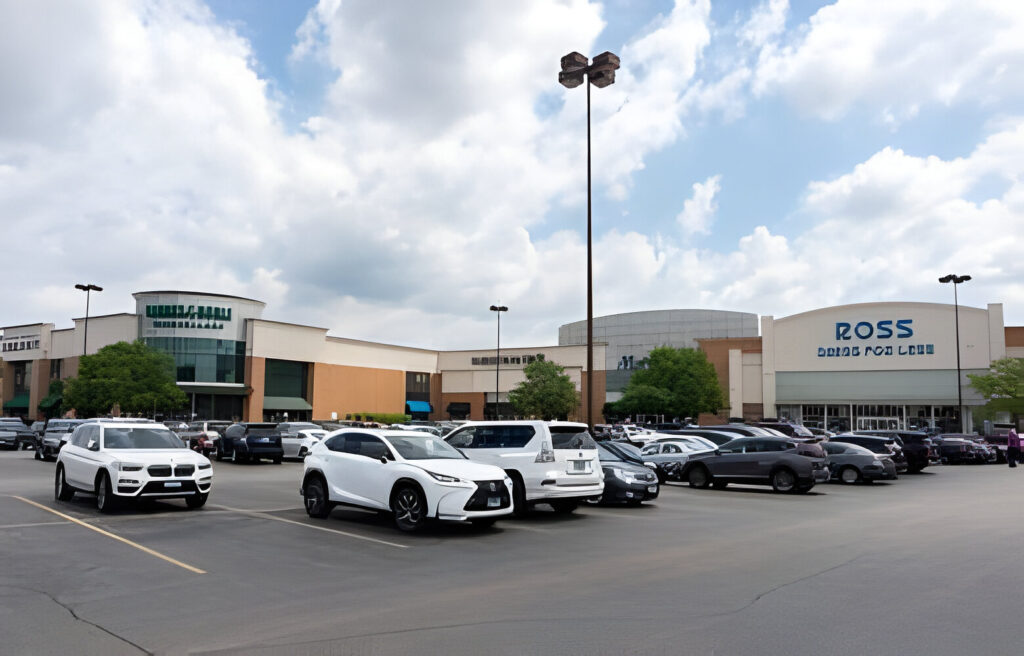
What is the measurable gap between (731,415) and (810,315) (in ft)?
39.6

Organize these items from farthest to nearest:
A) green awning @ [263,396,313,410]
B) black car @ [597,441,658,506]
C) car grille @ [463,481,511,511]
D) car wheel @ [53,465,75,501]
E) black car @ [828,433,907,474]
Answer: green awning @ [263,396,313,410] → black car @ [828,433,907,474] → black car @ [597,441,658,506] → car wheel @ [53,465,75,501] → car grille @ [463,481,511,511]

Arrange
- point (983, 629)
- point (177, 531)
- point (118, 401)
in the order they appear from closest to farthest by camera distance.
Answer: point (983, 629) → point (177, 531) → point (118, 401)

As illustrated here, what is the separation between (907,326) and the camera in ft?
226

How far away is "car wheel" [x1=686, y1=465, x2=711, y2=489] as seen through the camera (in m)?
22.2

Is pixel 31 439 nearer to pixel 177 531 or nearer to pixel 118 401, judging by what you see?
pixel 118 401

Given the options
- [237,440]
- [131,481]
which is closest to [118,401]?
[237,440]

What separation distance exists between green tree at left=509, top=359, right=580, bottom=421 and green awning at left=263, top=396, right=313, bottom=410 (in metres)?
20.6

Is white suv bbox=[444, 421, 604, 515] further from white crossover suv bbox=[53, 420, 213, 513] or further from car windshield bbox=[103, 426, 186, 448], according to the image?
car windshield bbox=[103, 426, 186, 448]

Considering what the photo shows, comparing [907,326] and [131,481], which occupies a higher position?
[907,326]

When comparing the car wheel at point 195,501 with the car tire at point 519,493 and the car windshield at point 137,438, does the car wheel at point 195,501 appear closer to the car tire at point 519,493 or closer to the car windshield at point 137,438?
the car windshield at point 137,438

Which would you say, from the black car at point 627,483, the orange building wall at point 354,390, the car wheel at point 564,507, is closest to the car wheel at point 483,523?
the car wheel at point 564,507

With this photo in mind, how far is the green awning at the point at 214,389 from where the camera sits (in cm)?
6606

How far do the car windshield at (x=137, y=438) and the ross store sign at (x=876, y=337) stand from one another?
6628 centimetres

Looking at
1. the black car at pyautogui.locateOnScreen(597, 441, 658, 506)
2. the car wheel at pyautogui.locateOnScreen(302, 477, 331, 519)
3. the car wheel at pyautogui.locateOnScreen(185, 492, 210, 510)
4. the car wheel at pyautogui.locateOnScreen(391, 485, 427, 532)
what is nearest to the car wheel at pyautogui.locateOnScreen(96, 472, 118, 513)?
the car wheel at pyautogui.locateOnScreen(185, 492, 210, 510)
